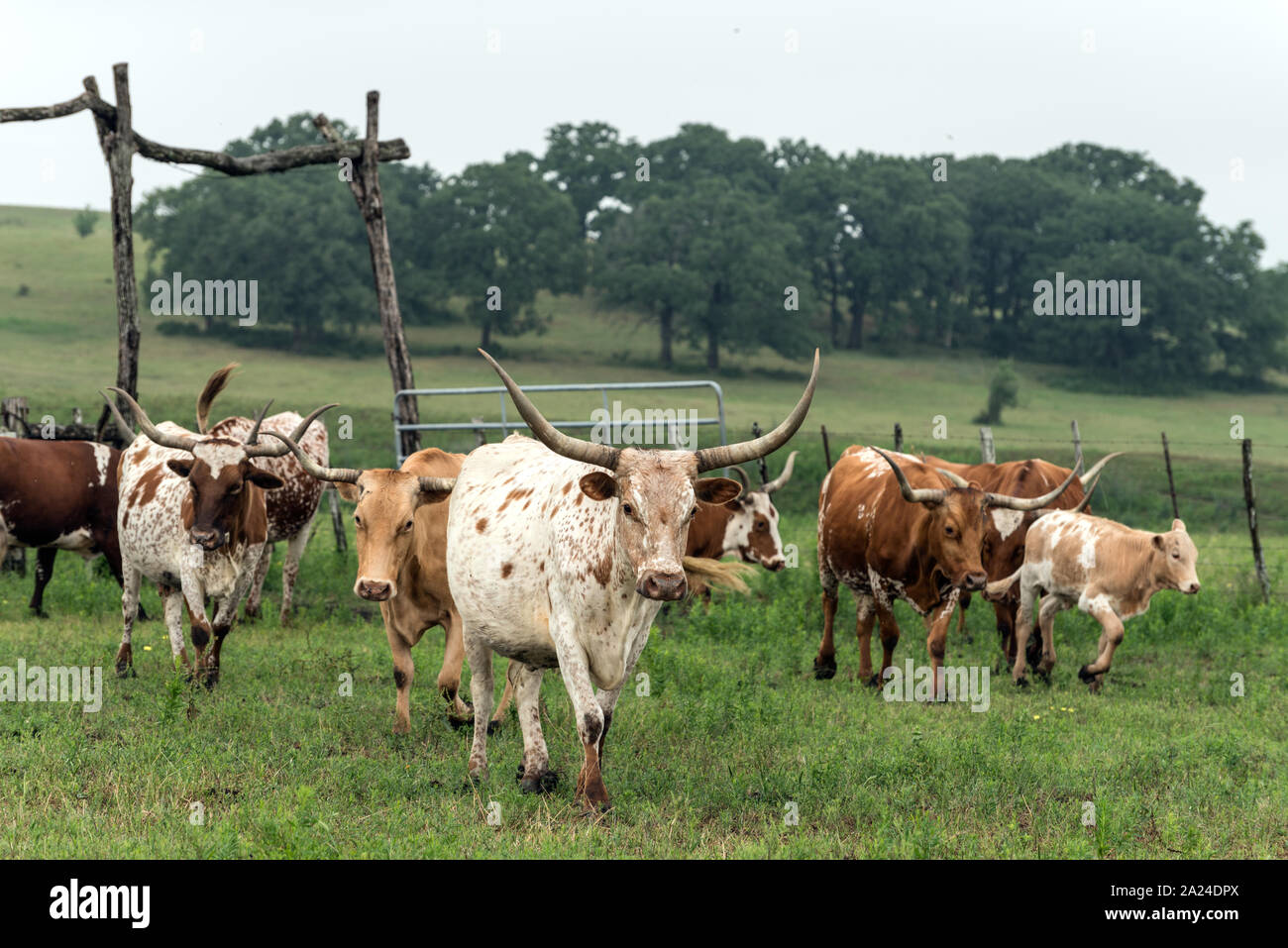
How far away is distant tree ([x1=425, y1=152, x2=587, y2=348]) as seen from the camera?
6053cm

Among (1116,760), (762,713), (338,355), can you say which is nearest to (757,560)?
(762,713)

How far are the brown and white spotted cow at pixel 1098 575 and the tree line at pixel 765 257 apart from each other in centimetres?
4329

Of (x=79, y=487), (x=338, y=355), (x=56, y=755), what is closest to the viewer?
(x=56, y=755)

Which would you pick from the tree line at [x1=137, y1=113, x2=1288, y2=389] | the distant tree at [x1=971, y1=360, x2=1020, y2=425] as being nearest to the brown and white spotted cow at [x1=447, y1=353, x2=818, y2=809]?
the distant tree at [x1=971, y1=360, x2=1020, y2=425]

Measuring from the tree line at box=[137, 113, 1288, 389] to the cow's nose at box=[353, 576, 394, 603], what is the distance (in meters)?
45.9

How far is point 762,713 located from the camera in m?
7.94

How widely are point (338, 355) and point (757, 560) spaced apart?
43933 mm

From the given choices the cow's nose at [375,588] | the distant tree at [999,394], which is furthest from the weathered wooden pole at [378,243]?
the distant tree at [999,394]

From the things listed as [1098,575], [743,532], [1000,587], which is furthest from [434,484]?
[743,532]

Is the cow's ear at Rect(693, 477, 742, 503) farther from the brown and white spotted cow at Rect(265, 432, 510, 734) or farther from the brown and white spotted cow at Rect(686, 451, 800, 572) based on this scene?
the brown and white spotted cow at Rect(686, 451, 800, 572)

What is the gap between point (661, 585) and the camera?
5312mm

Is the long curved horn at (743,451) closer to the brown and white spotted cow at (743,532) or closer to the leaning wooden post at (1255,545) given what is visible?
the brown and white spotted cow at (743,532)

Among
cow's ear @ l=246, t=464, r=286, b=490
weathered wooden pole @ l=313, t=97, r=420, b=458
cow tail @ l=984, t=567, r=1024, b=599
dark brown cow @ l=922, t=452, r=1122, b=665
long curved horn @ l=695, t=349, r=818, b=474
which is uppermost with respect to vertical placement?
weathered wooden pole @ l=313, t=97, r=420, b=458
